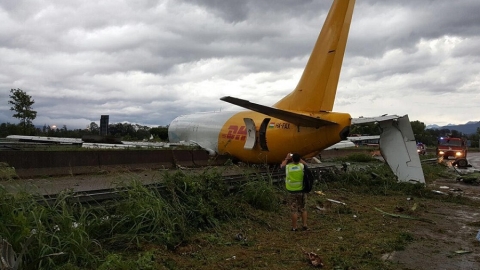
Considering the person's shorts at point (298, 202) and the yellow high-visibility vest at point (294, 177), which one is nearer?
the person's shorts at point (298, 202)

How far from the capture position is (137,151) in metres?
15.0

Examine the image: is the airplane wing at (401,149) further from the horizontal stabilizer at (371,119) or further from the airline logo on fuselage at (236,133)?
the airline logo on fuselage at (236,133)

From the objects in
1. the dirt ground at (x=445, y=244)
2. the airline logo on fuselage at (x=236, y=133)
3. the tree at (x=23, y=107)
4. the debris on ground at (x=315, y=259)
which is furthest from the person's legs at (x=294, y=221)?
the tree at (x=23, y=107)

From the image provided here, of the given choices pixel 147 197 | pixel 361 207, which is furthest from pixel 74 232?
pixel 361 207

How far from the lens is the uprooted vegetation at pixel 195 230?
5.31 meters

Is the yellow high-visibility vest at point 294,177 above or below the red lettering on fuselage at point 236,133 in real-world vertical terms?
below

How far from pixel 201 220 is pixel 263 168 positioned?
936 centimetres

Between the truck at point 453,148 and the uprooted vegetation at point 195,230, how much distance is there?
24572 mm

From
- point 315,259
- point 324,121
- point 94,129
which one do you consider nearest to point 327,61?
point 324,121

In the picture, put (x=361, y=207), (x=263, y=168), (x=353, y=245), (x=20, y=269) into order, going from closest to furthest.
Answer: (x=20, y=269) → (x=353, y=245) → (x=361, y=207) → (x=263, y=168)

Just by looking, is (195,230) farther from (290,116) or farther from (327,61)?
(327,61)

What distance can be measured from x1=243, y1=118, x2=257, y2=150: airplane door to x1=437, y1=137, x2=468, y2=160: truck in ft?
75.1

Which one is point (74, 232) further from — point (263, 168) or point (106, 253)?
point (263, 168)

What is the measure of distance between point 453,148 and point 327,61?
23.4 metres
